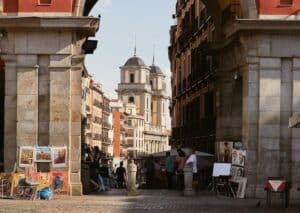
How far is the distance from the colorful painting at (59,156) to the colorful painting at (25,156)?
770 millimetres

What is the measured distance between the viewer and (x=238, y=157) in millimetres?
35969

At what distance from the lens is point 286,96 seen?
3494 centimetres

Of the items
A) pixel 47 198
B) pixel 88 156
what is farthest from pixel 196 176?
pixel 47 198

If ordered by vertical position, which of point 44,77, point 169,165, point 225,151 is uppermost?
point 44,77

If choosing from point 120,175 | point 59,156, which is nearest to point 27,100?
point 59,156

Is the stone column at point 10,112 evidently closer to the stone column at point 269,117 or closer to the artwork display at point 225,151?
the artwork display at point 225,151

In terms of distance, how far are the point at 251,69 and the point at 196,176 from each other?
1075cm

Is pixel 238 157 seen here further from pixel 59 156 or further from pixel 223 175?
pixel 59 156

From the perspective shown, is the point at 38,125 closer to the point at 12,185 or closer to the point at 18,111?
the point at 18,111

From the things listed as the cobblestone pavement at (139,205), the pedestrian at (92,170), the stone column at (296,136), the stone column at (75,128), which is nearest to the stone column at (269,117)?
the stone column at (296,136)

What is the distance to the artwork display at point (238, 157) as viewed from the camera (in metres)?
35.3

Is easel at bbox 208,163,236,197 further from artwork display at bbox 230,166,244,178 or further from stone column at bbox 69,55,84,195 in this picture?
stone column at bbox 69,55,84,195

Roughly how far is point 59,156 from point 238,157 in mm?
6378

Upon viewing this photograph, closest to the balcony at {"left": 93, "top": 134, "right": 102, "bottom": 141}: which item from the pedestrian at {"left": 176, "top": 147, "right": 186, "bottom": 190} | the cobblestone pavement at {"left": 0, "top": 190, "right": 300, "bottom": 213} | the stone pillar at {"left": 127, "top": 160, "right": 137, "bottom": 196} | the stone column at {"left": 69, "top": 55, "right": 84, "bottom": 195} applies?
the pedestrian at {"left": 176, "top": 147, "right": 186, "bottom": 190}
